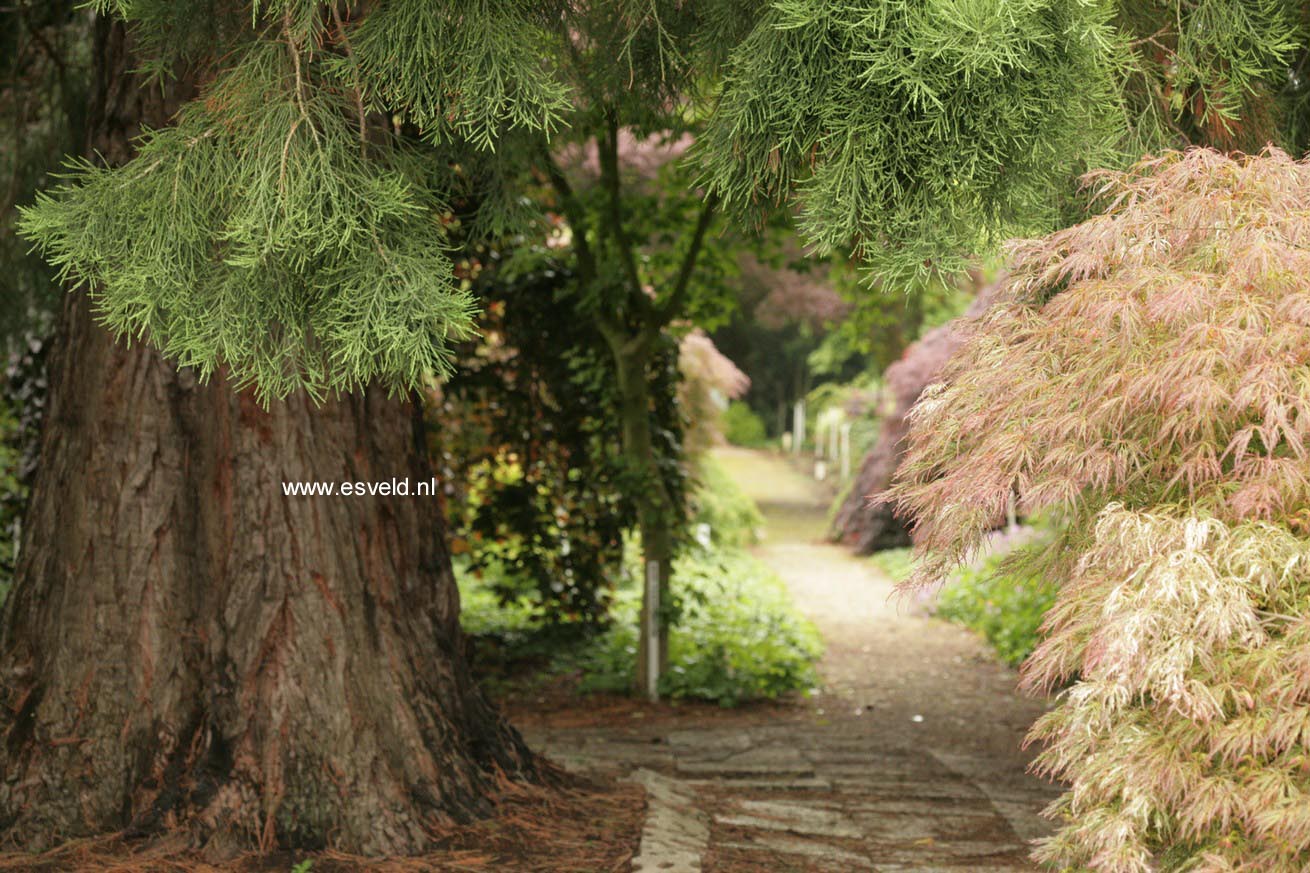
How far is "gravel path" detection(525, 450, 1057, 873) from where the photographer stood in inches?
157

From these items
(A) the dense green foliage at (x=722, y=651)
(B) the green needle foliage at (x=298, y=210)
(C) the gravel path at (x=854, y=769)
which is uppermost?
(B) the green needle foliage at (x=298, y=210)

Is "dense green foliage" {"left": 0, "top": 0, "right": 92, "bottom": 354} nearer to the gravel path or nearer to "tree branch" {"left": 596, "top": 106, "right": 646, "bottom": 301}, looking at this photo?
"tree branch" {"left": 596, "top": 106, "right": 646, "bottom": 301}

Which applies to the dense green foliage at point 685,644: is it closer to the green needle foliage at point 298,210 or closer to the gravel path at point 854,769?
the gravel path at point 854,769

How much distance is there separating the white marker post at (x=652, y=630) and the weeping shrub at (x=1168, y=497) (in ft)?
14.4

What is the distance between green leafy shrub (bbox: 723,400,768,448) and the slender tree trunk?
20.1 meters

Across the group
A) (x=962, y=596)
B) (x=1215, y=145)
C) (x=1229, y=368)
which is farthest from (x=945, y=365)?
(x=962, y=596)

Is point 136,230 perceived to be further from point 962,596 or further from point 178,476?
point 962,596

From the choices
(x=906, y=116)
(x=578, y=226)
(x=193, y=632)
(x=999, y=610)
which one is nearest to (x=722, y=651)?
(x=578, y=226)

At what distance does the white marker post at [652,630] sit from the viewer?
6906mm

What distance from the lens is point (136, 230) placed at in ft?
8.72

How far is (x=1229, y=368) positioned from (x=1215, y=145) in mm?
1599

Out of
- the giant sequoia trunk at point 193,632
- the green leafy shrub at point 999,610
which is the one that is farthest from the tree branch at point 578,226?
the giant sequoia trunk at point 193,632

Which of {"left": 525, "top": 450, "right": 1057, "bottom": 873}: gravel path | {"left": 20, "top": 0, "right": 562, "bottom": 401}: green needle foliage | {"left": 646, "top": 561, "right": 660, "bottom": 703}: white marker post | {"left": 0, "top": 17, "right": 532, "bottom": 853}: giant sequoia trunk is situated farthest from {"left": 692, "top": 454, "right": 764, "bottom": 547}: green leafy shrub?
{"left": 20, "top": 0, "right": 562, "bottom": 401}: green needle foliage

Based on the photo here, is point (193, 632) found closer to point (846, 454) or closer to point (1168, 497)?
point (1168, 497)
